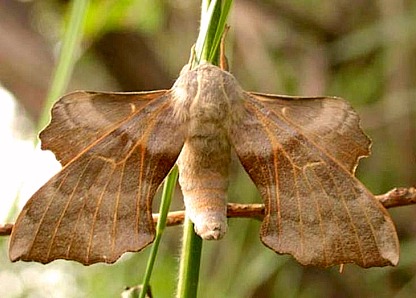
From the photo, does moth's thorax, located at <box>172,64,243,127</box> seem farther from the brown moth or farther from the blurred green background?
the blurred green background

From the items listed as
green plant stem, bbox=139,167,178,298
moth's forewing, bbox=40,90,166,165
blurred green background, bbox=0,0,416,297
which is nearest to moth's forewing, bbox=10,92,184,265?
moth's forewing, bbox=40,90,166,165

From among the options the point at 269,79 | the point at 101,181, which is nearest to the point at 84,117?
the point at 101,181

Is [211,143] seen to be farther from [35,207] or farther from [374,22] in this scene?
[374,22]

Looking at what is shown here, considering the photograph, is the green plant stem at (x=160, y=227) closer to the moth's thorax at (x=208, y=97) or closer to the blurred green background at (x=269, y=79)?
the moth's thorax at (x=208, y=97)

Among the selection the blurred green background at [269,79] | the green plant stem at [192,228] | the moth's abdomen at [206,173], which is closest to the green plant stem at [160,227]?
the green plant stem at [192,228]

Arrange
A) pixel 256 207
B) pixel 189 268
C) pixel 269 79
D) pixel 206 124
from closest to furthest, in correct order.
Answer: pixel 189 268, pixel 256 207, pixel 206 124, pixel 269 79

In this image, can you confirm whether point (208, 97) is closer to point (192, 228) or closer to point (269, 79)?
point (192, 228)
